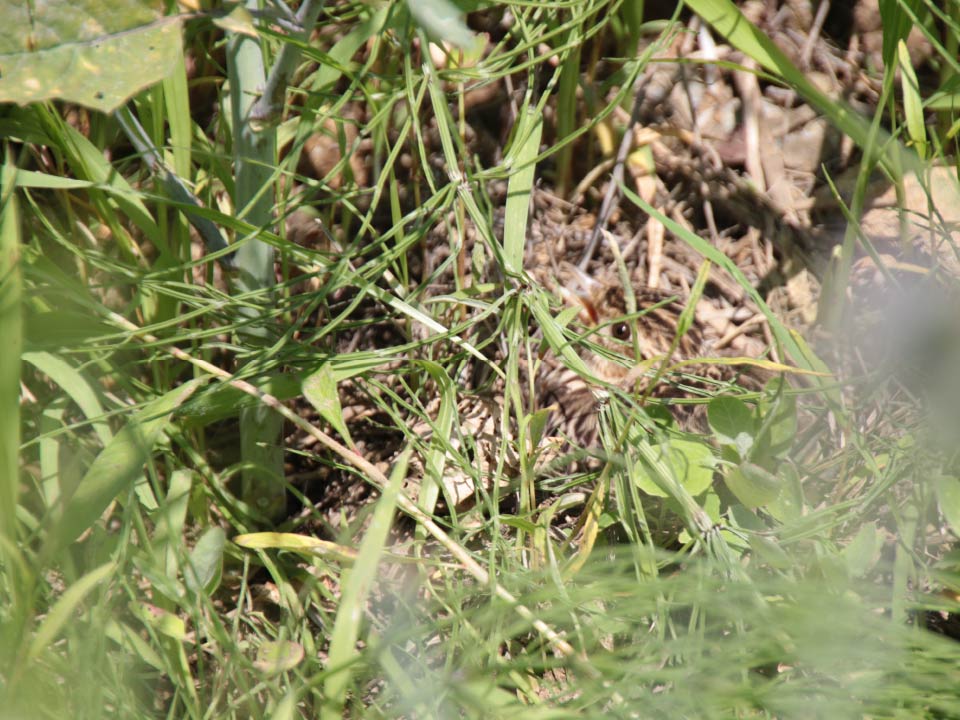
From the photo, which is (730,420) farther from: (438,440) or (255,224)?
(255,224)

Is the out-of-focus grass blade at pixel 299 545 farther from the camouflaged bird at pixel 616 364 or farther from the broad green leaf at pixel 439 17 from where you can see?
the broad green leaf at pixel 439 17

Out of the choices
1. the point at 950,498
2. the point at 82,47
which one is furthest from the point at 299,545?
the point at 950,498

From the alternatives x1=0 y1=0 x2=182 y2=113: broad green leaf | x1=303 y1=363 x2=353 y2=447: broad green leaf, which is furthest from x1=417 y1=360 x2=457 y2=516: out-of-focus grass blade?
x1=0 y1=0 x2=182 y2=113: broad green leaf

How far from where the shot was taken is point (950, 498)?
93 centimetres

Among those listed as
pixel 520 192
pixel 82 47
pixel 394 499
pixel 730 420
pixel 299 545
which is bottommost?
pixel 299 545

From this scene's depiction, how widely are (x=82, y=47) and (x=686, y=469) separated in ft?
2.52

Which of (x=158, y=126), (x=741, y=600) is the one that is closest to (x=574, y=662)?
(x=741, y=600)

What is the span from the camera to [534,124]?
114 centimetres

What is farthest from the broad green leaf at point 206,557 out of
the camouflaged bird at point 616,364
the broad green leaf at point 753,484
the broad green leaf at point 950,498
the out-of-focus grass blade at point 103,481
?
the broad green leaf at point 950,498

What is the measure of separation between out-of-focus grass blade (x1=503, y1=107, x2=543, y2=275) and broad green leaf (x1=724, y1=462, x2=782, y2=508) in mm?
372

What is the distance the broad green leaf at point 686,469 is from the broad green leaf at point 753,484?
3cm

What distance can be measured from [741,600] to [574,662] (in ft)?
0.82

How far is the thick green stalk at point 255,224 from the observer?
960mm

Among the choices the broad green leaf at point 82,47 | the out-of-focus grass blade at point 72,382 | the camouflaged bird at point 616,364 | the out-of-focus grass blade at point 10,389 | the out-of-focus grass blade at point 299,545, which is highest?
the broad green leaf at point 82,47
